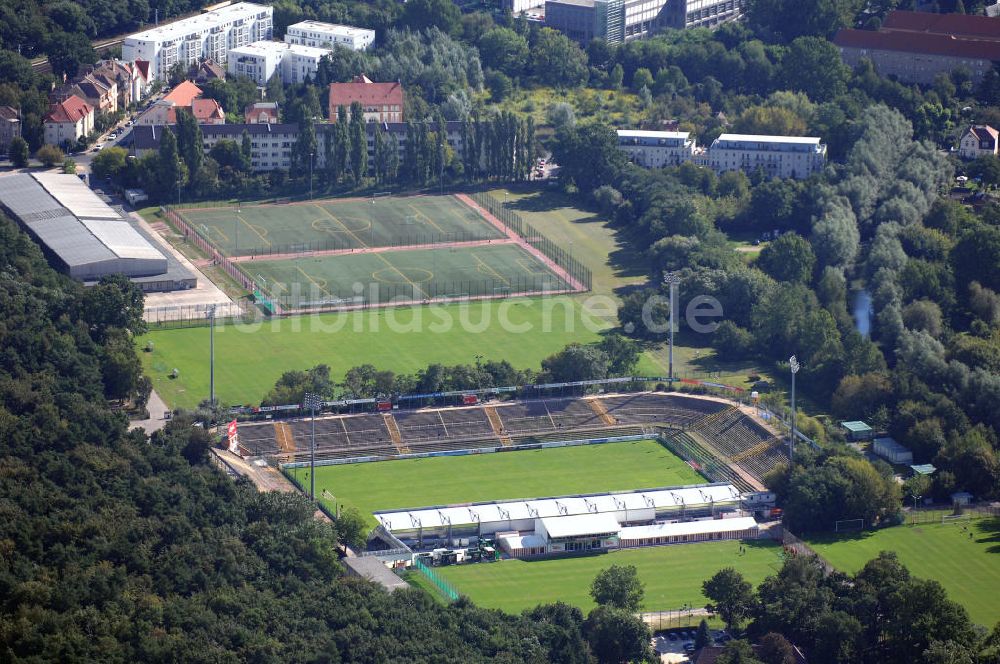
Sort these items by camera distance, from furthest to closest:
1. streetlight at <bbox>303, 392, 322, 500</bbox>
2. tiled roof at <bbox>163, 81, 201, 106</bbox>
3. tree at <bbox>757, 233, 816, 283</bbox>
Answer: tiled roof at <bbox>163, 81, 201, 106</bbox>, tree at <bbox>757, 233, 816, 283</bbox>, streetlight at <bbox>303, 392, 322, 500</bbox>

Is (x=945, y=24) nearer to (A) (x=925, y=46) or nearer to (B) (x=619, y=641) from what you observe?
(A) (x=925, y=46)

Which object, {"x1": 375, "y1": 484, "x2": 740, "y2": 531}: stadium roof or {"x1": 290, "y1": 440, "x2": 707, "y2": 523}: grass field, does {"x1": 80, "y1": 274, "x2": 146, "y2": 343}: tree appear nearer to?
{"x1": 290, "y1": 440, "x2": 707, "y2": 523}: grass field

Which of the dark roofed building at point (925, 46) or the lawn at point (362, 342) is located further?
the dark roofed building at point (925, 46)

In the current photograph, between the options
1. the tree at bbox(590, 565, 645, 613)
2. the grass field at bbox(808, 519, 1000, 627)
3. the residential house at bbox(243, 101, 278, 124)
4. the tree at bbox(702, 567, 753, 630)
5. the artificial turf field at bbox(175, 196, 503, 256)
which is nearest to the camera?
the tree at bbox(702, 567, 753, 630)

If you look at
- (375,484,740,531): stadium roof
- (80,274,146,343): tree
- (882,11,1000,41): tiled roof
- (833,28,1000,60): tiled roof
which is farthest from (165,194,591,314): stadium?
(882,11,1000,41): tiled roof

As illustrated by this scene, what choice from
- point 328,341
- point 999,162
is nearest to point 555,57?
point 999,162

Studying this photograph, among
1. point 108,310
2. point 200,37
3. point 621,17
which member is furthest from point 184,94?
point 108,310

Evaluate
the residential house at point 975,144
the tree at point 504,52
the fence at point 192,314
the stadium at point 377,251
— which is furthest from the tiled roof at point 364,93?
the residential house at point 975,144

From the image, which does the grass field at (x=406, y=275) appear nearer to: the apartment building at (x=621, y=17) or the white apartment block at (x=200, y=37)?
the white apartment block at (x=200, y=37)
